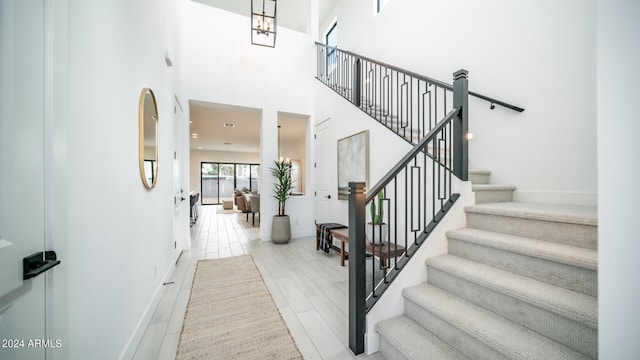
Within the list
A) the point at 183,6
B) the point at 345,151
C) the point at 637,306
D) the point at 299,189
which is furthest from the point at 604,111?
the point at 299,189

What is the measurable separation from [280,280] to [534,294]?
2364mm

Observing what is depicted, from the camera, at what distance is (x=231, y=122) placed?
6641 mm

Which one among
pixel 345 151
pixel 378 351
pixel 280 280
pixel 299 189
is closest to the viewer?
pixel 378 351

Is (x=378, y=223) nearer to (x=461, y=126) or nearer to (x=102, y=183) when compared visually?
(x=461, y=126)

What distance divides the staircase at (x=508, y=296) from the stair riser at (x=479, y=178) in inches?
39.4

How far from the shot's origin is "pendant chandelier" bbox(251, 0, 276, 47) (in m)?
4.05

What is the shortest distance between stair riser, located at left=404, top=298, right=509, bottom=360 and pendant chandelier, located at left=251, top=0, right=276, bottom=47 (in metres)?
4.53

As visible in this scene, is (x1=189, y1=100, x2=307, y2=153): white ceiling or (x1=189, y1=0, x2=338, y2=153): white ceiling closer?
(x1=189, y1=100, x2=307, y2=153): white ceiling

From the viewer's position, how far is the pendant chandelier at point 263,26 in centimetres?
405

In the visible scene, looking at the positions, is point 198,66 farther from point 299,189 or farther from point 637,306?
point 299,189

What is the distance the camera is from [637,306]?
0.67 m

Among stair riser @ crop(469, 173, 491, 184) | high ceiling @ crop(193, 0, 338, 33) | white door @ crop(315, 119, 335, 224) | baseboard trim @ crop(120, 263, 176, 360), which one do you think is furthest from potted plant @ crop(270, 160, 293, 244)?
high ceiling @ crop(193, 0, 338, 33)

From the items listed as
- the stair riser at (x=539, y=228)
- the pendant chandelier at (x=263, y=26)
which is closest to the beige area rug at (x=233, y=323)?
the stair riser at (x=539, y=228)

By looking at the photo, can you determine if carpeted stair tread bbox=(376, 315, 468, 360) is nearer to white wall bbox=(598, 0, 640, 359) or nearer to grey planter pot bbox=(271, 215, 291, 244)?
white wall bbox=(598, 0, 640, 359)
